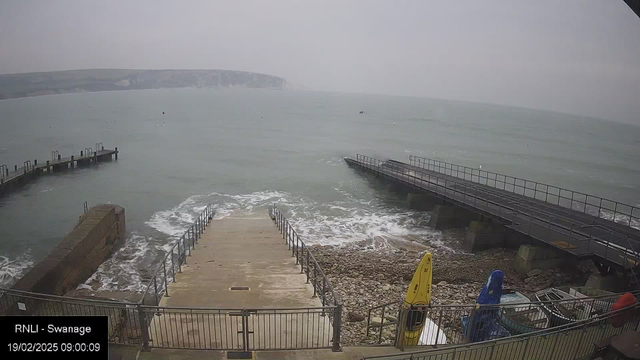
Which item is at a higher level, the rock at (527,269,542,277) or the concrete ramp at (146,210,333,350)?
the concrete ramp at (146,210,333,350)

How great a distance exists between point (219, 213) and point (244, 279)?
64.2 ft

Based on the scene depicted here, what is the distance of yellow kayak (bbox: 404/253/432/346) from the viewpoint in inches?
311

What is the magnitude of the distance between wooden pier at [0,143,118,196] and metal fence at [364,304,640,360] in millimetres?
39746

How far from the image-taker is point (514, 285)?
17328 mm

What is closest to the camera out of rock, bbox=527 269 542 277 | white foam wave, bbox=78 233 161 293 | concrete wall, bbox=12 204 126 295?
concrete wall, bbox=12 204 126 295

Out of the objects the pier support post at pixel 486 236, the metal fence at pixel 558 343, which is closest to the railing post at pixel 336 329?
the metal fence at pixel 558 343

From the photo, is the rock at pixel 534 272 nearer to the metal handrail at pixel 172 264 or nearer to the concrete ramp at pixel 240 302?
the concrete ramp at pixel 240 302

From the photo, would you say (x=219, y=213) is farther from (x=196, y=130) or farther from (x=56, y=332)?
(x=196, y=130)

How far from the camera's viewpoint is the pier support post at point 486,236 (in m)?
22.0

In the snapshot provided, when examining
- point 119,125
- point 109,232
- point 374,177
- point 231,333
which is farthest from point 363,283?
point 119,125

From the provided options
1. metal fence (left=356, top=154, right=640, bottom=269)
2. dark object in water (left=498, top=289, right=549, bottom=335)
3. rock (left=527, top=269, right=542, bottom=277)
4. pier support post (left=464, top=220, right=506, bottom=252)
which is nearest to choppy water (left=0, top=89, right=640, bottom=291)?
pier support post (left=464, top=220, right=506, bottom=252)

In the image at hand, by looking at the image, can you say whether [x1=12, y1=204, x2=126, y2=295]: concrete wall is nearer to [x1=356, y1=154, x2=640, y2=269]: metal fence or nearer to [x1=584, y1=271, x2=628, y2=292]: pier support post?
[x1=356, y1=154, x2=640, y2=269]: metal fence

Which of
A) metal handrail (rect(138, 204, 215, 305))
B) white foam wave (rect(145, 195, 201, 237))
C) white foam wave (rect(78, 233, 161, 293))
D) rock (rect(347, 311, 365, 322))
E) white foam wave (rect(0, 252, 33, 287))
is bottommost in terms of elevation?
white foam wave (rect(0, 252, 33, 287))

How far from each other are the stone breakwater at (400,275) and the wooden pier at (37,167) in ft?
98.8
